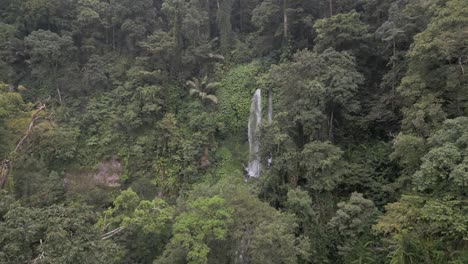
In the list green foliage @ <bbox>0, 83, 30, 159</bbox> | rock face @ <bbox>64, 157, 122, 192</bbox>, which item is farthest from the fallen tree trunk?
rock face @ <bbox>64, 157, 122, 192</bbox>

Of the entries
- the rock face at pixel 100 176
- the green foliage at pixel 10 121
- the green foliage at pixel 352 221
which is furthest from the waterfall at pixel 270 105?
the green foliage at pixel 10 121

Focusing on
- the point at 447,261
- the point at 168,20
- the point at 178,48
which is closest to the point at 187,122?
the point at 178,48

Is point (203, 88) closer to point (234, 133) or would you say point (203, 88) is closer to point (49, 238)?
point (234, 133)

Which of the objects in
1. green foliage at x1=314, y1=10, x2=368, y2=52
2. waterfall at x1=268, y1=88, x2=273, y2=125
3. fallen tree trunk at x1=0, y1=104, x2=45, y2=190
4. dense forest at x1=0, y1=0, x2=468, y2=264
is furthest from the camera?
waterfall at x1=268, y1=88, x2=273, y2=125

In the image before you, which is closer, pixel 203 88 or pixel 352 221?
pixel 352 221

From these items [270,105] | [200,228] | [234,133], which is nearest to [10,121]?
[200,228]

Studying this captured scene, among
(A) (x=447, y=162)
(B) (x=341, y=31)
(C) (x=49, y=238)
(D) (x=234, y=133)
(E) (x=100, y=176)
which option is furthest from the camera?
(D) (x=234, y=133)

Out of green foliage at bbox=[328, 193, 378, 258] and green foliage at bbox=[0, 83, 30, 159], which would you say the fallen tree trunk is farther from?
green foliage at bbox=[328, 193, 378, 258]
